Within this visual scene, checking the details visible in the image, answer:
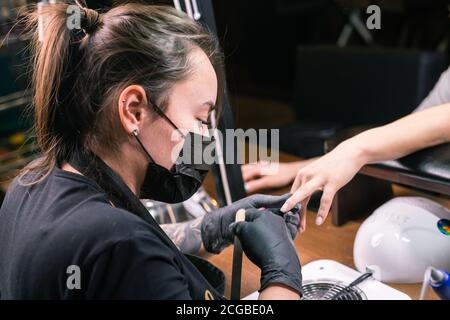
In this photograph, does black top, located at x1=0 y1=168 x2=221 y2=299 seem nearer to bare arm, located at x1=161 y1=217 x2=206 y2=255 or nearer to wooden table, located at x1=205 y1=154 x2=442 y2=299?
wooden table, located at x1=205 y1=154 x2=442 y2=299

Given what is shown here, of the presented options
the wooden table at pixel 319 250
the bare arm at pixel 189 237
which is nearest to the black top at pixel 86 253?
A: the wooden table at pixel 319 250

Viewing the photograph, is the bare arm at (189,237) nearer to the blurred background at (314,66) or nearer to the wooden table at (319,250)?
the wooden table at (319,250)

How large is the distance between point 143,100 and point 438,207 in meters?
0.72

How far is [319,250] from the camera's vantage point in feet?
4.16

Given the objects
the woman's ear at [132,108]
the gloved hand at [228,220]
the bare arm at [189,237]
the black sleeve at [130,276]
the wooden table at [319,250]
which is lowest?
the wooden table at [319,250]

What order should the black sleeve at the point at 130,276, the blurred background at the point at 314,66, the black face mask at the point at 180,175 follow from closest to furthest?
the black sleeve at the point at 130,276 < the black face mask at the point at 180,175 < the blurred background at the point at 314,66

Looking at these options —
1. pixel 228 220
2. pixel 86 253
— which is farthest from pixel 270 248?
pixel 86 253

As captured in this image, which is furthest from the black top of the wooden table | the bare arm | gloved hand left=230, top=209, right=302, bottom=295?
the bare arm

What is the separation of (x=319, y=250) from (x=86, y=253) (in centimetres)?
67

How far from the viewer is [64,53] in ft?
2.90

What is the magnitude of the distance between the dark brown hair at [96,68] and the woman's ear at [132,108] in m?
0.01

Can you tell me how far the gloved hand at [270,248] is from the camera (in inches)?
35.4

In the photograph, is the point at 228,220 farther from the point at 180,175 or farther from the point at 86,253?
the point at 86,253

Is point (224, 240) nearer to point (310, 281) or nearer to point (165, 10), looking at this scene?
point (310, 281)
